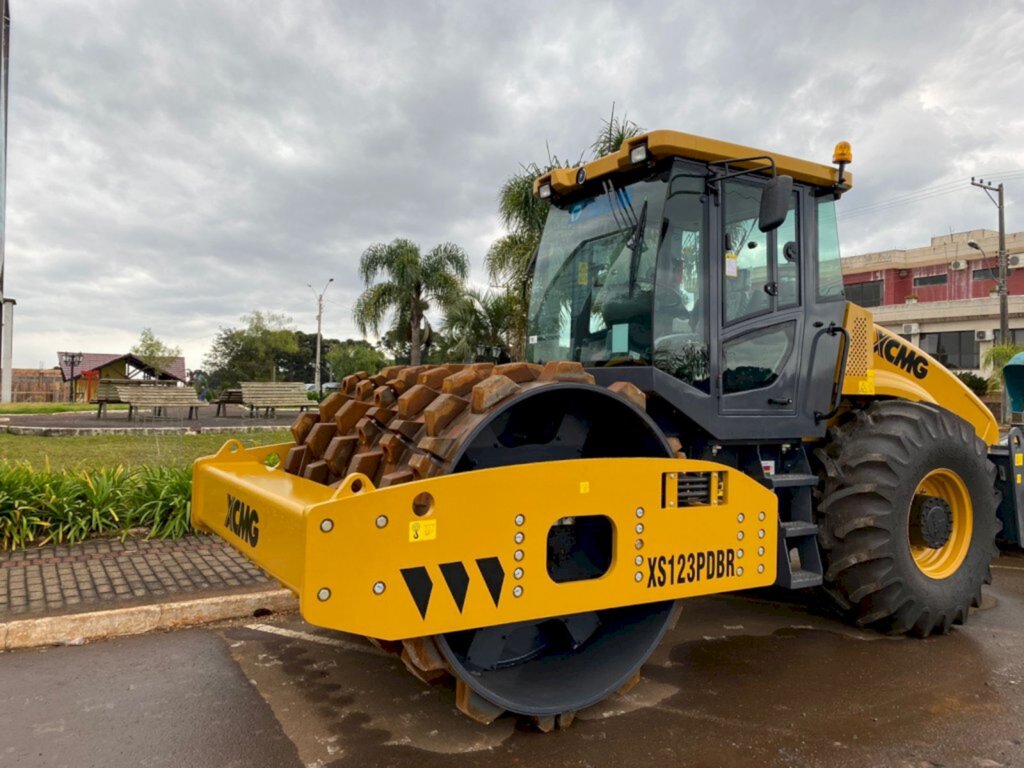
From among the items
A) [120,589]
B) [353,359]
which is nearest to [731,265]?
[120,589]

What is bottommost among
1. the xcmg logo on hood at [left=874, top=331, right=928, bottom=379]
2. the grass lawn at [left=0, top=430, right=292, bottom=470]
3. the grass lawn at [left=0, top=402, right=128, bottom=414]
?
the grass lawn at [left=0, top=430, right=292, bottom=470]

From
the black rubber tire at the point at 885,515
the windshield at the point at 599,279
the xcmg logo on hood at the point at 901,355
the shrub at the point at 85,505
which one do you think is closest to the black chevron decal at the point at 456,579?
the windshield at the point at 599,279

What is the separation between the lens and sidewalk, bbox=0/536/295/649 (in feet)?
14.7

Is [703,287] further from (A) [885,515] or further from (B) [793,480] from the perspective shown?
(A) [885,515]

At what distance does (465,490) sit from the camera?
2.83 metres

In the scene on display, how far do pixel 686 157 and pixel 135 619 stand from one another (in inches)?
164

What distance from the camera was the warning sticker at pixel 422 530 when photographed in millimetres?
2736

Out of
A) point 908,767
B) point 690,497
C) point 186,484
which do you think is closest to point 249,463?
point 690,497

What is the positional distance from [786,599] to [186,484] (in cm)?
511

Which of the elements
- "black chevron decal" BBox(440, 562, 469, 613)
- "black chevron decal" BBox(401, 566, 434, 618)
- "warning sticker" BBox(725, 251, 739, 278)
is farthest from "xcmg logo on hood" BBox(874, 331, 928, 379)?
"black chevron decal" BBox(401, 566, 434, 618)

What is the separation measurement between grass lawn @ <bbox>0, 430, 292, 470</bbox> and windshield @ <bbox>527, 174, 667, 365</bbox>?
586 cm

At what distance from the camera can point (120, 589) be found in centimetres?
504

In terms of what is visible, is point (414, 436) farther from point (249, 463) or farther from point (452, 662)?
point (249, 463)

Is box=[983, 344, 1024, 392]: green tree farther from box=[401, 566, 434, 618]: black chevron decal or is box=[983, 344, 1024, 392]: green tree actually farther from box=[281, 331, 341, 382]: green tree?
box=[281, 331, 341, 382]: green tree
